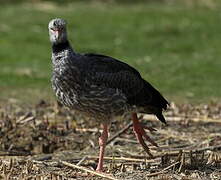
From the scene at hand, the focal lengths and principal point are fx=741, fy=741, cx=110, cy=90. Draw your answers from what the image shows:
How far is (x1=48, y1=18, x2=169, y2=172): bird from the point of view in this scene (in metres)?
6.86

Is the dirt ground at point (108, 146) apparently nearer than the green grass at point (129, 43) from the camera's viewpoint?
Yes

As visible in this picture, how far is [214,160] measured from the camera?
23.9 ft

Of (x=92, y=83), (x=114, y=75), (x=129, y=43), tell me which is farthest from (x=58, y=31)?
(x=129, y=43)

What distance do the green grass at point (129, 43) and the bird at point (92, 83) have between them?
6.89 m

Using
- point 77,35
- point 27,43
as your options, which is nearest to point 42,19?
point 77,35

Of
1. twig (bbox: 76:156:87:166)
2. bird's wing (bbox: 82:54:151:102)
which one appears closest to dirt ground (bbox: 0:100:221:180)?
twig (bbox: 76:156:87:166)

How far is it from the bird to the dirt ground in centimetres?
53

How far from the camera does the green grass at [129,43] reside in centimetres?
1631

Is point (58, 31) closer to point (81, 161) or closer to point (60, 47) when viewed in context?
point (60, 47)

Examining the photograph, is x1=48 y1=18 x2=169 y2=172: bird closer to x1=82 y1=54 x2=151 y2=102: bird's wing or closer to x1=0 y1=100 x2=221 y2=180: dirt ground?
x1=82 y1=54 x2=151 y2=102: bird's wing

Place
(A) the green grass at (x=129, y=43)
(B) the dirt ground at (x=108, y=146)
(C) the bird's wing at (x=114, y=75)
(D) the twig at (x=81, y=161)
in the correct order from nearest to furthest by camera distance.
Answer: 1. (B) the dirt ground at (x=108, y=146)
2. (C) the bird's wing at (x=114, y=75)
3. (D) the twig at (x=81, y=161)
4. (A) the green grass at (x=129, y=43)

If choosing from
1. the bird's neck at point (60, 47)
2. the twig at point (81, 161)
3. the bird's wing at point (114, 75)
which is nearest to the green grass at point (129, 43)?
the twig at point (81, 161)

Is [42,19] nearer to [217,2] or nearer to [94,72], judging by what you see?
[217,2]

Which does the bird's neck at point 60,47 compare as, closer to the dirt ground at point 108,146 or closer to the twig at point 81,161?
the dirt ground at point 108,146
